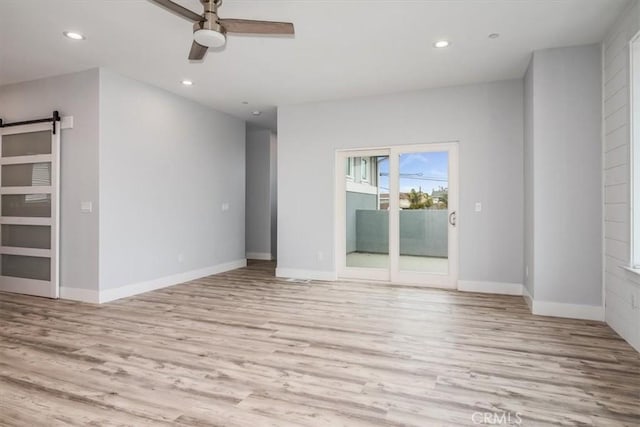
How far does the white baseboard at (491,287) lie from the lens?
485 cm

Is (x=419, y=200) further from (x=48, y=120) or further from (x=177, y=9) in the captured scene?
(x=48, y=120)

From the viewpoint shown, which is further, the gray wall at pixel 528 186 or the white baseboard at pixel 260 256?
the white baseboard at pixel 260 256

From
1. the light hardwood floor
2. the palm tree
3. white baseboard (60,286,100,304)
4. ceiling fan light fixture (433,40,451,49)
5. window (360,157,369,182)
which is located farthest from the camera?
window (360,157,369,182)

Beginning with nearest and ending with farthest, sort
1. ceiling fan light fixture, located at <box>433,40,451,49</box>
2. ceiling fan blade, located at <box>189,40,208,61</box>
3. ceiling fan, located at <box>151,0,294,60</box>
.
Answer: ceiling fan, located at <box>151,0,294,60</box> → ceiling fan blade, located at <box>189,40,208,61</box> → ceiling fan light fixture, located at <box>433,40,451,49</box>

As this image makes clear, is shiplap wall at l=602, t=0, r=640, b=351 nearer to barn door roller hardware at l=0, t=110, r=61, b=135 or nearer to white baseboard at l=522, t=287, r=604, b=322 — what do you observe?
white baseboard at l=522, t=287, r=604, b=322

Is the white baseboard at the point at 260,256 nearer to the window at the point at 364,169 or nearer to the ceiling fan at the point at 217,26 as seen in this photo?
the window at the point at 364,169

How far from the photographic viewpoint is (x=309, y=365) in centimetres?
264

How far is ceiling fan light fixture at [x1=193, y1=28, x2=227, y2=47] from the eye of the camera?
2.69 m

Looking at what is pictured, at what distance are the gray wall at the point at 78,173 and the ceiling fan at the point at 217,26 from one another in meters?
2.49

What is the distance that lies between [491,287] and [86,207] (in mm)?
5401

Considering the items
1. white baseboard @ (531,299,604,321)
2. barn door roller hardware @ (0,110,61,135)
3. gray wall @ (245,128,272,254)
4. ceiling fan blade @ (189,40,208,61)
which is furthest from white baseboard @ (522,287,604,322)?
barn door roller hardware @ (0,110,61,135)

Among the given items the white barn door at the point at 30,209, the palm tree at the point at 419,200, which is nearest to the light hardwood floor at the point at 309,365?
the white barn door at the point at 30,209

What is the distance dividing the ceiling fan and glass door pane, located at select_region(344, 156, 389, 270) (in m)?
3.21

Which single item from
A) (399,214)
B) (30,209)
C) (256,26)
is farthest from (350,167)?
(30,209)
